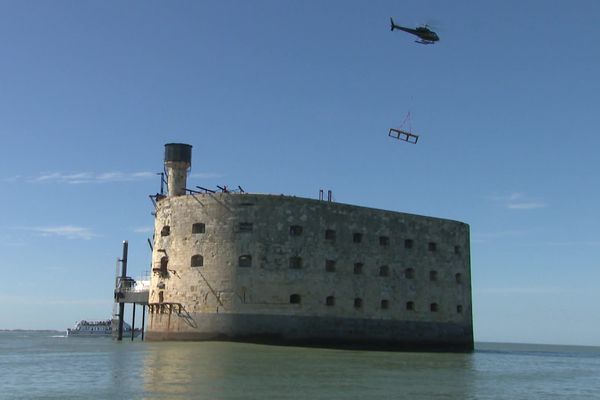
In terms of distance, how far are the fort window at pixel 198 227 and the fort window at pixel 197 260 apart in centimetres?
103

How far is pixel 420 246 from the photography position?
116ft

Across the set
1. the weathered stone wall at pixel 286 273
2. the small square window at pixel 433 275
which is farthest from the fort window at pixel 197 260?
the small square window at pixel 433 275

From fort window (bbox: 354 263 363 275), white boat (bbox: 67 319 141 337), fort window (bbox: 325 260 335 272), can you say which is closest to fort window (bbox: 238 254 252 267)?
fort window (bbox: 325 260 335 272)

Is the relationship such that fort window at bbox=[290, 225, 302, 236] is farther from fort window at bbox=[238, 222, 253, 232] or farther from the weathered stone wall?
fort window at bbox=[238, 222, 253, 232]

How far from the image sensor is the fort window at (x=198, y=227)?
31.7 metres

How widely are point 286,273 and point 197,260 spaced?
3774 millimetres

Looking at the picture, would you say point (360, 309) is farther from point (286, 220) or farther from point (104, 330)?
point (104, 330)

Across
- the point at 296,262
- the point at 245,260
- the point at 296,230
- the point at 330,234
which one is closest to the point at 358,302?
the point at 330,234

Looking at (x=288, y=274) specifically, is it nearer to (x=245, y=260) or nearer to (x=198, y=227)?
(x=245, y=260)

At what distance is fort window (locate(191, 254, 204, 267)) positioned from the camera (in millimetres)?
31411

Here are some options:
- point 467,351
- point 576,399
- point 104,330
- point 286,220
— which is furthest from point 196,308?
point 104,330

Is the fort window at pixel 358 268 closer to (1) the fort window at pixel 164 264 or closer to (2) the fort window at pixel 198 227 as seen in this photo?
(2) the fort window at pixel 198 227

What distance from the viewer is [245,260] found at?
3109cm

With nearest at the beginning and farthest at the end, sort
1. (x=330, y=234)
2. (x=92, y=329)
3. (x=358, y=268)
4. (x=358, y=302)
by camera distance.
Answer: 1. (x=330, y=234)
2. (x=358, y=302)
3. (x=358, y=268)
4. (x=92, y=329)
